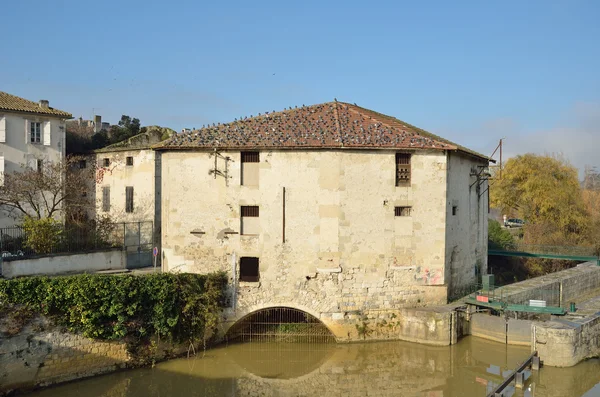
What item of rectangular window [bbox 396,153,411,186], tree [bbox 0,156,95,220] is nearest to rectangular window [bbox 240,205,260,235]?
rectangular window [bbox 396,153,411,186]

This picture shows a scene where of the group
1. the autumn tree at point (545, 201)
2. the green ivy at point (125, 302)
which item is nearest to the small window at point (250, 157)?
the green ivy at point (125, 302)

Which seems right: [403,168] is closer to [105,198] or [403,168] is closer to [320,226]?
[320,226]

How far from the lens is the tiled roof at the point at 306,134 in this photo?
1705cm

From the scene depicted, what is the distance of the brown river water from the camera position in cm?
1345

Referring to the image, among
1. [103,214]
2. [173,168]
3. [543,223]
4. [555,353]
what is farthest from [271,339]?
[543,223]

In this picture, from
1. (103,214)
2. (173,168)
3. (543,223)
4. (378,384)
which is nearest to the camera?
(378,384)

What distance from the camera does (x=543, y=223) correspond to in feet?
109

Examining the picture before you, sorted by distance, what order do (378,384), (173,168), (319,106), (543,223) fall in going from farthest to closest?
(543,223), (319,106), (173,168), (378,384)

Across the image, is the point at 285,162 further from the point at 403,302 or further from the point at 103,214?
the point at 103,214

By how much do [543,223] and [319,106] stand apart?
2114 centimetres

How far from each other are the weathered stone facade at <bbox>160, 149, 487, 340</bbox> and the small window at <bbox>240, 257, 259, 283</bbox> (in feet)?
1.09

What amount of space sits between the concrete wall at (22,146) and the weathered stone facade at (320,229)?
11.2 metres

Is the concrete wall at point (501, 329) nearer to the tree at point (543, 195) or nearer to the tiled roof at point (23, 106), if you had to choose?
the tree at point (543, 195)

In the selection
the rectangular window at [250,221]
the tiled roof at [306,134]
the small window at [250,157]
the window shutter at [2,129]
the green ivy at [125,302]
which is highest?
the window shutter at [2,129]
